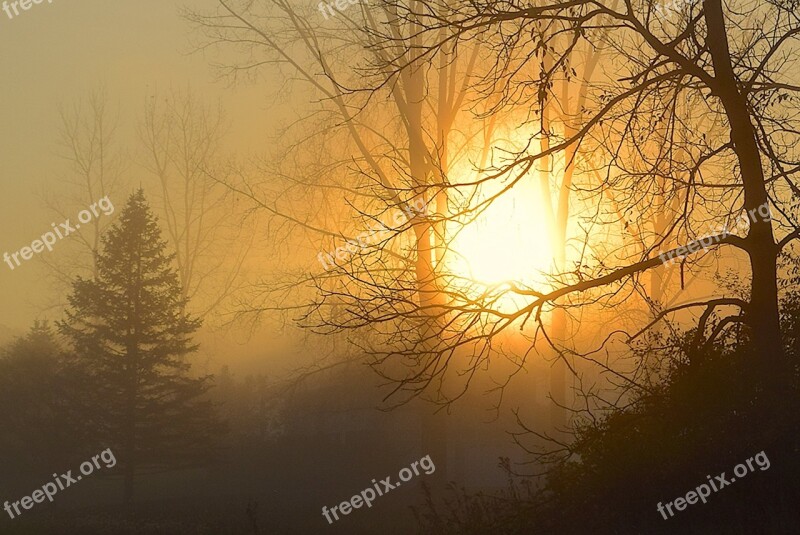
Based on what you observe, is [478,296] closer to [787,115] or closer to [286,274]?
[787,115]

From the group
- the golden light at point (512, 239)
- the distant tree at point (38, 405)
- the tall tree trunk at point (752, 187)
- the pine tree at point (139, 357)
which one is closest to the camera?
the tall tree trunk at point (752, 187)

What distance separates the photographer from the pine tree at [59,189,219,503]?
91.1 feet

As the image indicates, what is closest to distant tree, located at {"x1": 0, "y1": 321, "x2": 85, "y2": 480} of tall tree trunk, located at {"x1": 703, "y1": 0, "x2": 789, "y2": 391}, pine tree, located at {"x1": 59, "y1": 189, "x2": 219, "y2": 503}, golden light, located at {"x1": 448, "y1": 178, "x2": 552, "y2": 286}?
pine tree, located at {"x1": 59, "y1": 189, "x2": 219, "y2": 503}

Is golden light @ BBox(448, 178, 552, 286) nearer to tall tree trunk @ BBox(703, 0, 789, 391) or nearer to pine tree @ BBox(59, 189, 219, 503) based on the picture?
tall tree trunk @ BBox(703, 0, 789, 391)

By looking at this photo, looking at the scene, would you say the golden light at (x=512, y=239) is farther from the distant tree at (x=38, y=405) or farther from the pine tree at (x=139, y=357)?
the distant tree at (x=38, y=405)

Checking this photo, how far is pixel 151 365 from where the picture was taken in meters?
28.1

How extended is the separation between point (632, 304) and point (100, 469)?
1795cm

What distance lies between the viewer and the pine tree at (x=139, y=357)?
91.1ft

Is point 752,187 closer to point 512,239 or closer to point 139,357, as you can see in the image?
point 512,239

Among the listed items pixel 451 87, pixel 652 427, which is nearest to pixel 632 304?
pixel 451 87

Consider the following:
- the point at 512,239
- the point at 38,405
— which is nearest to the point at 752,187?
the point at 512,239

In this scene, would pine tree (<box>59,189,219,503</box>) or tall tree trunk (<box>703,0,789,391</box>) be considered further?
pine tree (<box>59,189,219,503</box>)

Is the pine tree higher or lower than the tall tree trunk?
higher

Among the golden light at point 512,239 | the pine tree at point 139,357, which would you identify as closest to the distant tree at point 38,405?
the pine tree at point 139,357
